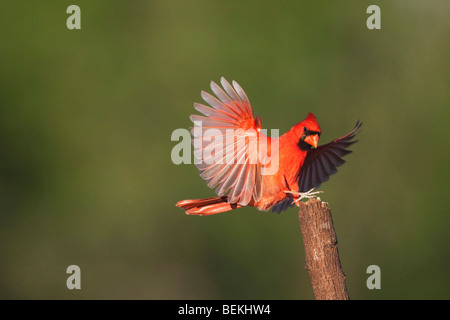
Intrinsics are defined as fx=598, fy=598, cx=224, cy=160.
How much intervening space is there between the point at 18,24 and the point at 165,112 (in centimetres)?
182

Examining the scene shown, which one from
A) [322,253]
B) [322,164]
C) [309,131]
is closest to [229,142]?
[309,131]

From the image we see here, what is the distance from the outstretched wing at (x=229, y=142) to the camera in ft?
9.29

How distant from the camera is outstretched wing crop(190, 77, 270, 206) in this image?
9.29 ft

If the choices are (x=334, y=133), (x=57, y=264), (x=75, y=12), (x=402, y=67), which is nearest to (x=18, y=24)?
(x=75, y=12)

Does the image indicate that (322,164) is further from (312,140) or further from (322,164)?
(312,140)

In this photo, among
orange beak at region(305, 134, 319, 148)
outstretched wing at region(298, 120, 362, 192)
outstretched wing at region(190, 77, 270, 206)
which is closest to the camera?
outstretched wing at region(190, 77, 270, 206)

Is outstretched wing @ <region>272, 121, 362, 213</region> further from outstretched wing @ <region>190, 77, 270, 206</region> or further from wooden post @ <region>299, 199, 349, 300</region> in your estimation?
wooden post @ <region>299, 199, 349, 300</region>

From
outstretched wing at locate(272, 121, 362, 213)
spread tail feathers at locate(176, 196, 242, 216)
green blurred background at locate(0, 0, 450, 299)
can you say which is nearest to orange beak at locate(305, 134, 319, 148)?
outstretched wing at locate(272, 121, 362, 213)

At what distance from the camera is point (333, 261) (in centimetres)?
262

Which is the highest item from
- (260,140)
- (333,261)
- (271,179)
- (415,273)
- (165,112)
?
(165,112)

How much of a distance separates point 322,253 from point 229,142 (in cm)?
69

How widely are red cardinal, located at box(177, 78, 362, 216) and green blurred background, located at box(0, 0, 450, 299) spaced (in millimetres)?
3086

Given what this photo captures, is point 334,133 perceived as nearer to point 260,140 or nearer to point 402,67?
point 402,67

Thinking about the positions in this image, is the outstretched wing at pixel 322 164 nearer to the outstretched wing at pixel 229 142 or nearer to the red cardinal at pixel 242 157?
the red cardinal at pixel 242 157
